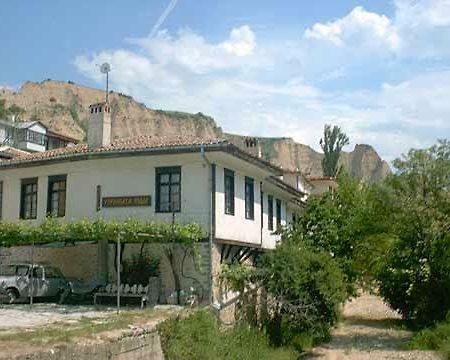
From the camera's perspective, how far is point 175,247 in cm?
2014

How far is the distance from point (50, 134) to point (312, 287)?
48999 mm

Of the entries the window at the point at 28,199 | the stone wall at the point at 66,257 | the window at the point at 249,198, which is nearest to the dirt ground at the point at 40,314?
the stone wall at the point at 66,257

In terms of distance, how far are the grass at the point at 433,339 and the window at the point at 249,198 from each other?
724cm

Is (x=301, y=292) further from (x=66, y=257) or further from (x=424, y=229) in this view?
(x=66, y=257)

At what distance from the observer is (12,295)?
1984 cm

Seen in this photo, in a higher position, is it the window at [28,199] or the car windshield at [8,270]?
the window at [28,199]

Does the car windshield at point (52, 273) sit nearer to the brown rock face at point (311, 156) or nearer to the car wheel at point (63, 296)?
the car wheel at point (63, 296)

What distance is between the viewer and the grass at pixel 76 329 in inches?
435

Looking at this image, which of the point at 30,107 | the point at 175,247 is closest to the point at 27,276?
the point at 175,247

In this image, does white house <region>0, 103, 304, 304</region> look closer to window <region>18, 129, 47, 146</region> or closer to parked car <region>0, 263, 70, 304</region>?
parked car <region>0, 263, 70, 304</region>

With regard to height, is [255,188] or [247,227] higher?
[255,188]

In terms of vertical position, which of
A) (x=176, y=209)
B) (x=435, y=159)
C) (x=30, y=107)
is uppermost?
(x=30, y=107)

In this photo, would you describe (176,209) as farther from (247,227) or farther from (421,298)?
(421,298)

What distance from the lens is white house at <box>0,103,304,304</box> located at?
20.0 m
